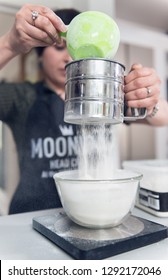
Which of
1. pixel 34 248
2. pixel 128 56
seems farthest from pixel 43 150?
pixel 128 56

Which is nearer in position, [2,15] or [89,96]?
[89,96]

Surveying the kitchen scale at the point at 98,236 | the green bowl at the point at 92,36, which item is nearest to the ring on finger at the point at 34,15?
the green bowl at the point at 92,36

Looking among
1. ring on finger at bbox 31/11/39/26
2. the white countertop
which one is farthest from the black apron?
ring on finger at bbox 31/11/39/26

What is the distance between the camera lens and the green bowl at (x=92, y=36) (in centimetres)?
47

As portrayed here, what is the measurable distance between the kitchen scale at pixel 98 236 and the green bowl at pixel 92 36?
32 cm

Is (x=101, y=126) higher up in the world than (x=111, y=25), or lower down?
lower down

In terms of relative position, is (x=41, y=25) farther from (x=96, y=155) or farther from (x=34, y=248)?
(x=34, y=248)

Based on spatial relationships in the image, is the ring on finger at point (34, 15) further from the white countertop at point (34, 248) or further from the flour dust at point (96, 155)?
the white countertop at point (34, 248)

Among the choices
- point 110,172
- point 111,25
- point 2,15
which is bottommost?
point 110,172

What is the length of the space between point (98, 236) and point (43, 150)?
0.54m

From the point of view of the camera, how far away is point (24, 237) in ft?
1.68
